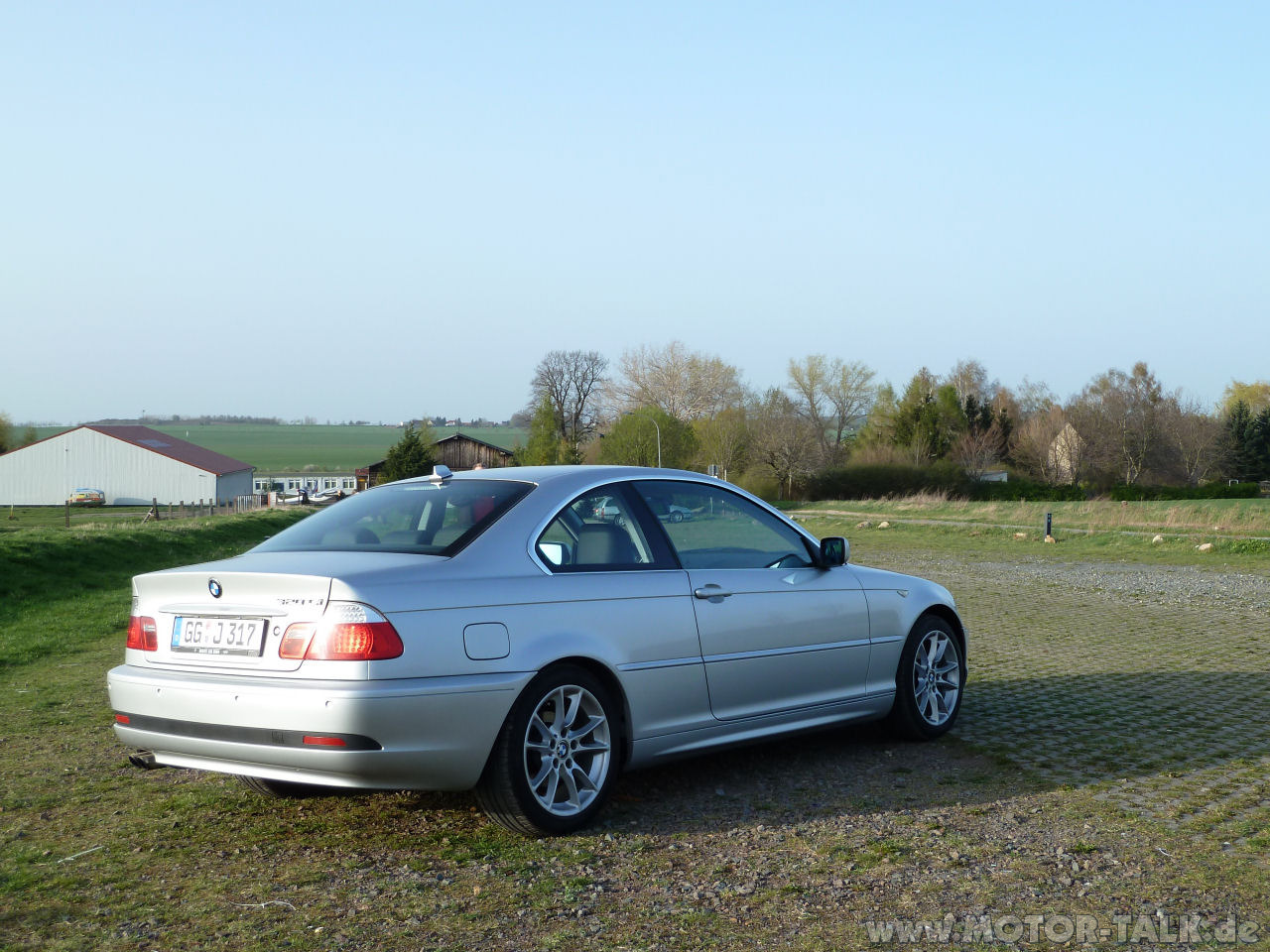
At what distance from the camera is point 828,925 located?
13.1 ft

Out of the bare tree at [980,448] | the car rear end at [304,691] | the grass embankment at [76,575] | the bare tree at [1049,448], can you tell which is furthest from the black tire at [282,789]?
the bare tree at [980,448]

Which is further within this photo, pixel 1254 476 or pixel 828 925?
pixel 1254 476

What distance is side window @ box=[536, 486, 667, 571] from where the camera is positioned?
539 centimetres

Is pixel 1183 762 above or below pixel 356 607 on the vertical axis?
below

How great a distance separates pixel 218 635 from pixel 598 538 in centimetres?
173

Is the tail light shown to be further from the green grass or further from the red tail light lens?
the green grass

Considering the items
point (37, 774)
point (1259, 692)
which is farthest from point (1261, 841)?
point (37, 774)

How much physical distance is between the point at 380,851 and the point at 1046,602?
13.2 m

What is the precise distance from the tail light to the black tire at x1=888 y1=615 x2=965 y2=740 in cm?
346

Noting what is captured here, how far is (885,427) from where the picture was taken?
93.7 meters

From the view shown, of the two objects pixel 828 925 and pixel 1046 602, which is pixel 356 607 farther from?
pixel 1046 602

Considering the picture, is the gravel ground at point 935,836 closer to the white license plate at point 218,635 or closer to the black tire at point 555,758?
the black tire at point 555,758

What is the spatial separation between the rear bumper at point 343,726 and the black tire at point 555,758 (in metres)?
0.11

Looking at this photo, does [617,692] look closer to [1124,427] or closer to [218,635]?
[218,635]
